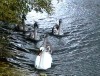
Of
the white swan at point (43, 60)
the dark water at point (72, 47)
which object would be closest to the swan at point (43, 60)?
the white swan at point (43, 60)

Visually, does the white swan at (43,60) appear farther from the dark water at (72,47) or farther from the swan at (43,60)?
the dark water at (72,47)

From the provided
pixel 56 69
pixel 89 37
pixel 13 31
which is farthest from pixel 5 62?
pixel 89 37

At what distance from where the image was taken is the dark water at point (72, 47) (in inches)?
866

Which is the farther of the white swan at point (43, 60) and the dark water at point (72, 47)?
the dark water at point (72, 47)

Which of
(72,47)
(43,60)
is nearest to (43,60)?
(43,60)

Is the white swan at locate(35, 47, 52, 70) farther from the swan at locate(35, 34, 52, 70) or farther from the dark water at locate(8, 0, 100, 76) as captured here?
the dark water at locate(8, 0, 100, 76)

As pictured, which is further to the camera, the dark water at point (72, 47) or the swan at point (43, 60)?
the dark water at point (72, 47)

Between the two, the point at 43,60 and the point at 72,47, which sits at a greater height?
the point at 43,60

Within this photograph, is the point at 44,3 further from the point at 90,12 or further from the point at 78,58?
the point at 90,12

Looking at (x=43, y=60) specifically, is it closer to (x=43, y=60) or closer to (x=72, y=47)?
(x=43, y=60)

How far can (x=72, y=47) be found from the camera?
1048 inches

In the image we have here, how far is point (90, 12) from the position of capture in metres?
39.8

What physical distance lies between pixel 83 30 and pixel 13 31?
7.90 meters

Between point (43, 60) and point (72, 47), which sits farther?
point (72, 47)
